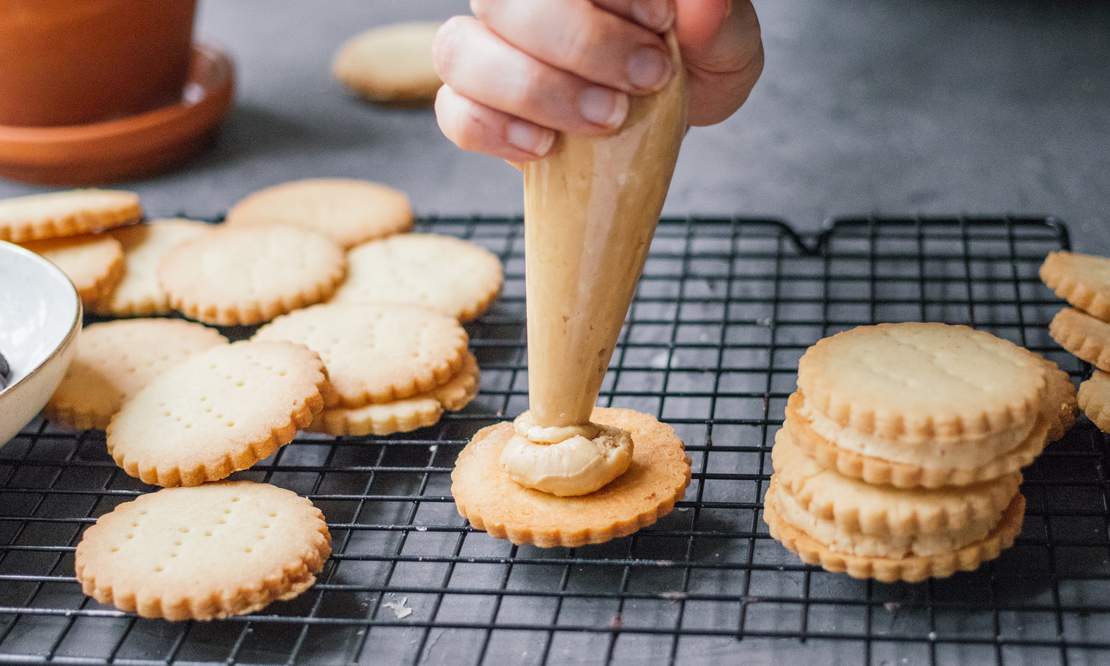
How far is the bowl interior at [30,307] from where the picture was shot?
152cm

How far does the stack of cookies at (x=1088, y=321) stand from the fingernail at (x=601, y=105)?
691 millimetres

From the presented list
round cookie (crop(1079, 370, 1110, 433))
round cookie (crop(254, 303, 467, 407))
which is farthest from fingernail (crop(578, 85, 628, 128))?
round cookie (crop(1079, 370, 1110, 433))

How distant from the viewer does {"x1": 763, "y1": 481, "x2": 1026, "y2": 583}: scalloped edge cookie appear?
1.18 metres

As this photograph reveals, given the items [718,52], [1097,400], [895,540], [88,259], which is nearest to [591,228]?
[718,52]

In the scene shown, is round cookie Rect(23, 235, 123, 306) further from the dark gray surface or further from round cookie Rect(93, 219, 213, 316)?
the dark gray surface

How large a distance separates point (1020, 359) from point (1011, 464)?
13cm

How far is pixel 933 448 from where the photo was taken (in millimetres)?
1142

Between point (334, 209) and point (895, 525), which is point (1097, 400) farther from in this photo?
point (334, 209)

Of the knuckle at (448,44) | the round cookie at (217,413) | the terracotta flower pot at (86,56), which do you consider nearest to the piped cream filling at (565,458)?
the round cookie at (217,413)

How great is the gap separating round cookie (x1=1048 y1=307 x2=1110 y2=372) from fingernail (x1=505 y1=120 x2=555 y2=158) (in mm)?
734

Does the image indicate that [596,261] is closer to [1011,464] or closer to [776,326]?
[1011,464]

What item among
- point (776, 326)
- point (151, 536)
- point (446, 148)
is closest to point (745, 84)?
point (776, 326)

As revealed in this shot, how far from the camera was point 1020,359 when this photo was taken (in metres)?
1.25

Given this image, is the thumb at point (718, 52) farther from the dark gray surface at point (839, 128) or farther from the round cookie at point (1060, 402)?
the dark gray surface at point (839, 128)
